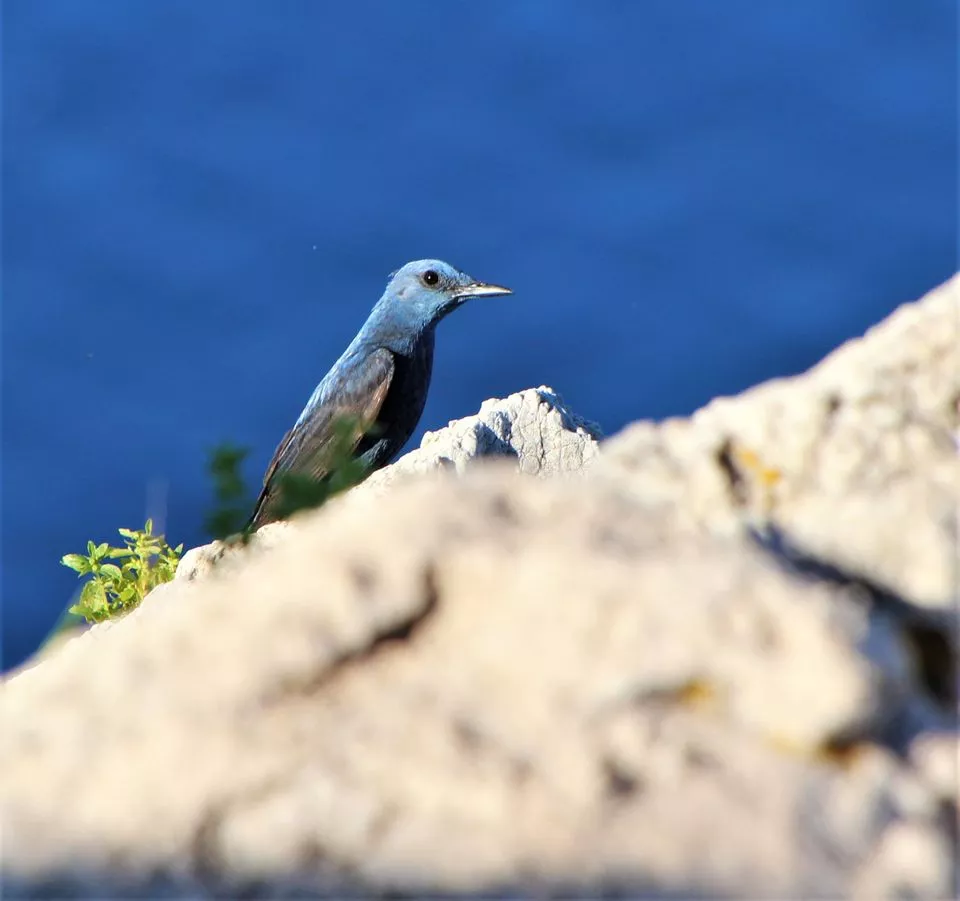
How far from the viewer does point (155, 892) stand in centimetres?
166

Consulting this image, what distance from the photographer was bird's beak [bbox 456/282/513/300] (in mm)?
6605

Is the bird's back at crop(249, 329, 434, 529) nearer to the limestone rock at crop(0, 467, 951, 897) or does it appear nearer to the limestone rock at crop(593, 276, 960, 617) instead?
the limestone rock at crop(593, 276, 960, 617)

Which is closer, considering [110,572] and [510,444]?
[110,572]

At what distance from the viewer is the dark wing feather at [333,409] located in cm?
611

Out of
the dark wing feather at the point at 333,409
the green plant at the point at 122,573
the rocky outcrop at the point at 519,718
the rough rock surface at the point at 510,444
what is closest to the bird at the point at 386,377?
the dark wing feather at the point at 333,409

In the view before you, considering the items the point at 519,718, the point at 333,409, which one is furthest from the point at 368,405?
the point at 519,718

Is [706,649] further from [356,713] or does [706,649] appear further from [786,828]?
[356,713]

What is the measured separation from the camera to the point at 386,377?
245 inches

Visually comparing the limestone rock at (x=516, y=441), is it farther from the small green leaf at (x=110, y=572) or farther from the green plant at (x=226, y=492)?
the green plant at (x=226, y=492)

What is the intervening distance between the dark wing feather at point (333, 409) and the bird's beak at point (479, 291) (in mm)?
457

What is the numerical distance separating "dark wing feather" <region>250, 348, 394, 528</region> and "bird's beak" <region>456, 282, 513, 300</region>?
0.46 meters

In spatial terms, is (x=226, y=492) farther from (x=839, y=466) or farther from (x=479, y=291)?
(x=479, y=291)

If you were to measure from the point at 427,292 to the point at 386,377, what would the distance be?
19.5 inches

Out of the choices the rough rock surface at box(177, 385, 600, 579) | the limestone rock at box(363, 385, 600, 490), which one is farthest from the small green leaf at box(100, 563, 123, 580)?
the limestone rock at box(363, 385, 600, 490)
